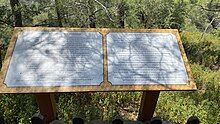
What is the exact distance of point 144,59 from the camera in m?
5.31

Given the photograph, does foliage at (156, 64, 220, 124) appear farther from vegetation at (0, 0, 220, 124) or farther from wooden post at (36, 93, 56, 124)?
wooden post at (36, 93, 56, 124)

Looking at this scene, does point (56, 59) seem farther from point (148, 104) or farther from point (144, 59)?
point (148, 104)

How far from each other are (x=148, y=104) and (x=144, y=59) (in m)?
0.95

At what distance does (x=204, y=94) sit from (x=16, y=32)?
5.09 meters

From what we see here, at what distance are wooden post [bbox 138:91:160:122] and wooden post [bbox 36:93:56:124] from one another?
160 centimetres


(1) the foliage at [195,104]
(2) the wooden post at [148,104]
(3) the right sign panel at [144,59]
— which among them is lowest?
(1) the foliage at [195,104]

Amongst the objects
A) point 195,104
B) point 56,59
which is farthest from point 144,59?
point 195,104

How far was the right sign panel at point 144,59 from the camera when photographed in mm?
5035

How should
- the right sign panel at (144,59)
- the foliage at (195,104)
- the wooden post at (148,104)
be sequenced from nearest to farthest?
1. the right sign panel at (144,59)
2. the wooden post at (148,104)
3. the foliage at (195,104)

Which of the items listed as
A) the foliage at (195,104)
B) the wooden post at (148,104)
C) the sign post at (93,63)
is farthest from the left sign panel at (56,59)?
the foliage at (195,104)

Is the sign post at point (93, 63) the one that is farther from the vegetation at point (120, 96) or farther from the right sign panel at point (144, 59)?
the vegetation at point (120, 96)

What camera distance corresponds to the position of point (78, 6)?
37.6 feet

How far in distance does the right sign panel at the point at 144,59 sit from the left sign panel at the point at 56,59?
9.7 inches

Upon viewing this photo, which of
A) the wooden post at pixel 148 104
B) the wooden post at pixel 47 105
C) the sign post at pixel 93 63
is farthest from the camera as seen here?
the wooden post at pixel 148 104
